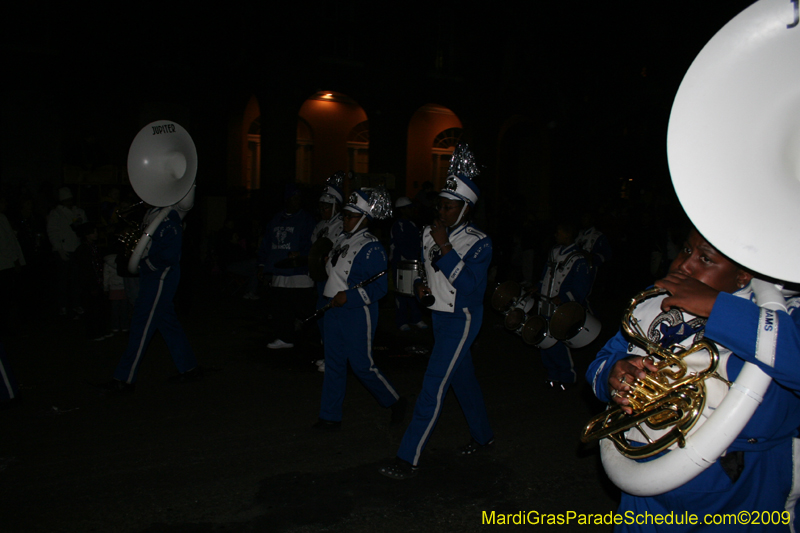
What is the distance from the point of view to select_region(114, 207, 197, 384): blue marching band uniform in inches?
217

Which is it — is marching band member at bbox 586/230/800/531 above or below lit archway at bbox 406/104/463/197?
below

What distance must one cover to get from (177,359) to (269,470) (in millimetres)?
2351

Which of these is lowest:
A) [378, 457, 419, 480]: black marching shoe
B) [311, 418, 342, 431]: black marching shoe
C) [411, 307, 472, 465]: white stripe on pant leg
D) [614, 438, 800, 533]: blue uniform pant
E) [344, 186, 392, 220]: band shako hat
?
[311, 418, 342, 431]: black marching shoe

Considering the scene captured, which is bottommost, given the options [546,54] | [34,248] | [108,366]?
[108,366]

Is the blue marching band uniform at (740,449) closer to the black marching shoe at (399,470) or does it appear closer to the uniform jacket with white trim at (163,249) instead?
the black marching shoe at (399,470)

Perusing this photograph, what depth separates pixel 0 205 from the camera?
8.00 meters

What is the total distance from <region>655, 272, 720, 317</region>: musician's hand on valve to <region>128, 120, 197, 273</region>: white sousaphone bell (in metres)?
4.98

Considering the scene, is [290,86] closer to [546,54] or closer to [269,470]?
[546,54]

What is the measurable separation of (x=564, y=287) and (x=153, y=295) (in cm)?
421

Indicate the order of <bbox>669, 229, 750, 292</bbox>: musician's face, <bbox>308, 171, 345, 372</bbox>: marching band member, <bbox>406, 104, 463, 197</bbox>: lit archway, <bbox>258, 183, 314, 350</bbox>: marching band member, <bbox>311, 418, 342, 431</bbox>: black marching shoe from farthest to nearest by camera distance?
<bbox>406, 104, 463, 197</bbox>: lit archway
<bbox>258, 183, 314, 350</bbox>: marching band member
<bbox>308, 171, 345, 372</bbox>: marching band member
<bbox>311, 418, 342, 431</bbox>: black marching shoe
<bbox>669, 229, 750, 292</bbox>: musician's face

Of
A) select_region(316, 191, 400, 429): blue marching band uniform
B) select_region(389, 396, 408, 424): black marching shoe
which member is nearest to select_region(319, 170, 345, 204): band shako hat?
select_region(316, 191, 400, 429): blue marching band uniform

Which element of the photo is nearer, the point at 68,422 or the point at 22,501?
the point at 22,501

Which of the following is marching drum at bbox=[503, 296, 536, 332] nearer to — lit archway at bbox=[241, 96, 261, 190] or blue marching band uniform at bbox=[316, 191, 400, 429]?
blue marching band uniform at bbox=[316, 191, 400, 429]

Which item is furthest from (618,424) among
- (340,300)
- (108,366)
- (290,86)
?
(290,86)
